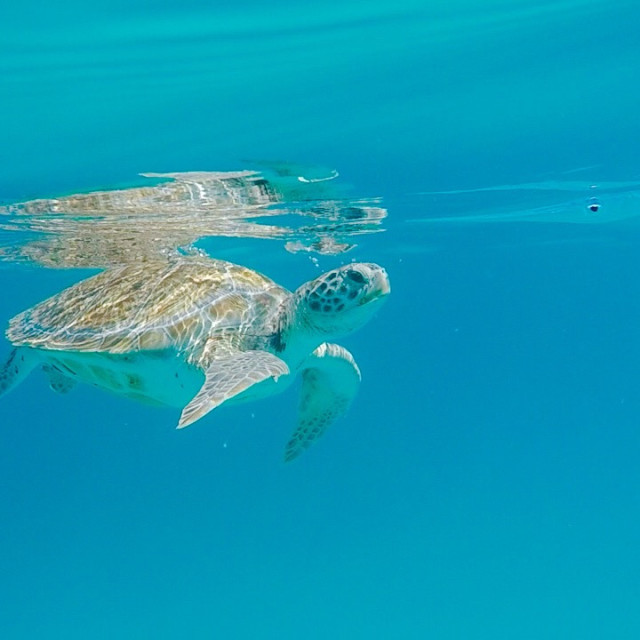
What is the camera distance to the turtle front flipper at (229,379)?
501 cm

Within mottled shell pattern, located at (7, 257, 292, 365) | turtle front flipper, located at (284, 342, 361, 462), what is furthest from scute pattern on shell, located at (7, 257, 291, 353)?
turtle front flipper, located at (284, 342, 361, 462)

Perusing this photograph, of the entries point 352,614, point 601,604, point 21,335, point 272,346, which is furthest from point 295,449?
point 601,604

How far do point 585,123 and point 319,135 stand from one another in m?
3.63

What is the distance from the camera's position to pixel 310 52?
6.08 metres

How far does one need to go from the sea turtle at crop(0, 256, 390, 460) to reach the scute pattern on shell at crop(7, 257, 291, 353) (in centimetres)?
1

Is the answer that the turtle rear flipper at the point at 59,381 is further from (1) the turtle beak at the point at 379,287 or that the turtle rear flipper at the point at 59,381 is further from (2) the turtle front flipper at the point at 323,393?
(1) the turtle beak at the point at 379,287

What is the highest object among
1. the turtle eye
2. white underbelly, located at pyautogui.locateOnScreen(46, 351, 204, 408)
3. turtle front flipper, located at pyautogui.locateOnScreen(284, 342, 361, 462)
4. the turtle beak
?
turtle front flipper, located at pyautogui.locateOnScreen(284, 342, 361, 462)

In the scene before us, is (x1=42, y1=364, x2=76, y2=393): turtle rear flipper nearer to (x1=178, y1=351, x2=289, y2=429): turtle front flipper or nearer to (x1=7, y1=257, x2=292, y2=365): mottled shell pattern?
(x1=7, y1=257, x2=292, y2=365): mottled shell pattern

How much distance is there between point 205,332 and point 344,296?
175 centimetres

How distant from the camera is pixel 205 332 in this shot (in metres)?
7.28

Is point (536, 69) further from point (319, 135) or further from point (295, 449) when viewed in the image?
point (295, 449)

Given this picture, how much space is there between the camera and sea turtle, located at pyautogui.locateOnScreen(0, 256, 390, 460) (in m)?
6.45

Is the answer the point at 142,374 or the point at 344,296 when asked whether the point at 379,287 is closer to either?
the point at 344,296

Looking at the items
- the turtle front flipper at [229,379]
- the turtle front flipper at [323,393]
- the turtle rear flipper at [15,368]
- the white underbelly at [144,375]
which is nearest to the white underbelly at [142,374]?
the white underbelly at [144,375]
